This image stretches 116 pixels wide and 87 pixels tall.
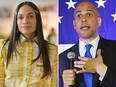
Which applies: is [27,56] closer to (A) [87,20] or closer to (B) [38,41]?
(B) [38,41]

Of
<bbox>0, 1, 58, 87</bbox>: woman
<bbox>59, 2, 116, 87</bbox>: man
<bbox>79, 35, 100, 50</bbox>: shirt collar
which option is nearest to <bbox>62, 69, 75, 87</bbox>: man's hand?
<bbox>59, 2, 116, 87</bbox>: man

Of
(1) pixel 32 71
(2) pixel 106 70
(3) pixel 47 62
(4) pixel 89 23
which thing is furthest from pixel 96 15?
(1) pixel 32 71

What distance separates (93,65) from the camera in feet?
6.40

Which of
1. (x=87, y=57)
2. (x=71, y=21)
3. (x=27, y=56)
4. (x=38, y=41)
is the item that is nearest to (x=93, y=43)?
(x=87, y=57)

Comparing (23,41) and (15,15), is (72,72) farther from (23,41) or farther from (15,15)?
(15,15)

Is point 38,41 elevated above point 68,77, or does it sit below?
above

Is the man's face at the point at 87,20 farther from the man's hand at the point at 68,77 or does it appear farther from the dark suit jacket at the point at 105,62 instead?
the man's hand at the point at 68,77

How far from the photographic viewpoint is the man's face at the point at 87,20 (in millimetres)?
1975

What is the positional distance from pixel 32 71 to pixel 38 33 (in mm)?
345

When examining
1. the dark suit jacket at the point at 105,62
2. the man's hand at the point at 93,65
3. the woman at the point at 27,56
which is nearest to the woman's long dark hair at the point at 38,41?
the woman at the point at 27,56

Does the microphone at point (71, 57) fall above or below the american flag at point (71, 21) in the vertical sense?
below

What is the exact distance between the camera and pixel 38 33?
2.12m

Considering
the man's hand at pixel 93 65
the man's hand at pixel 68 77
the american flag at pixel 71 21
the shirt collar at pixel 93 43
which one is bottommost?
the man's hand at pixel 68 77

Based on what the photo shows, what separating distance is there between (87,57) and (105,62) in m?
0.16
